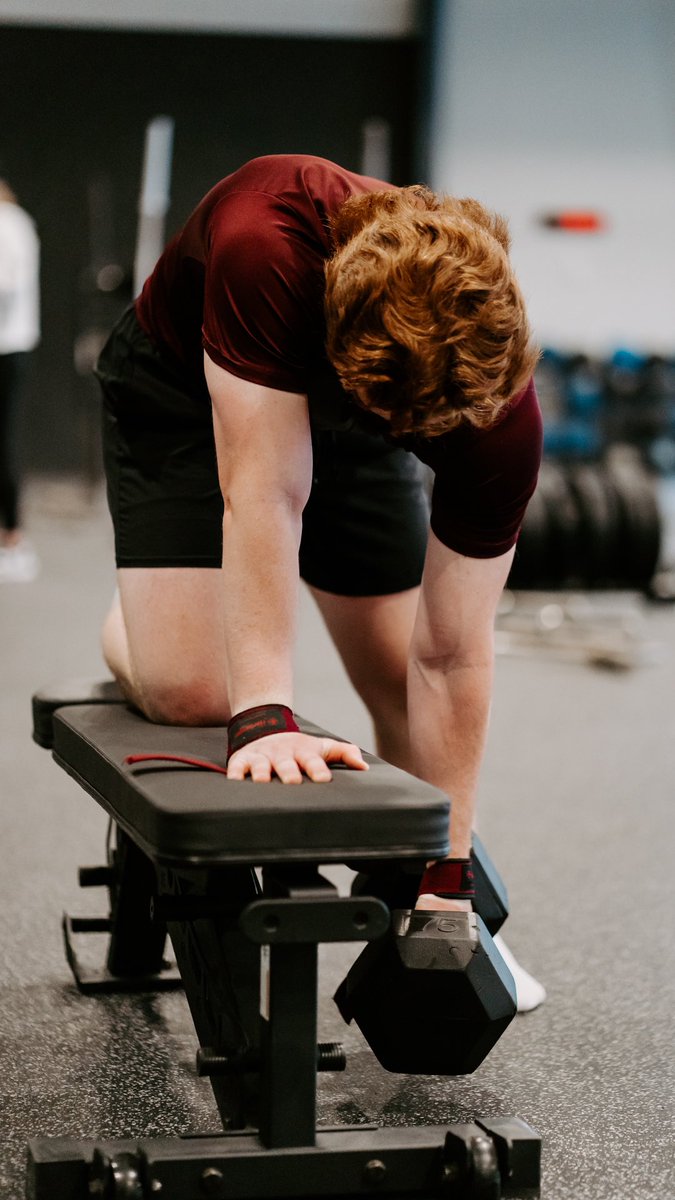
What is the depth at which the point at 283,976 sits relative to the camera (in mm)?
1079

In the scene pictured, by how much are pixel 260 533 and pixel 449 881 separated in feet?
1.39

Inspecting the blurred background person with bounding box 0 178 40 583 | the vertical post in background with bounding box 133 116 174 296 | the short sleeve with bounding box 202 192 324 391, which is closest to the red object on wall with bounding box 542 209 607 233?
the vertical post in background with bounding box 133 116 174 296

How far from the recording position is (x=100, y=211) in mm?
7980

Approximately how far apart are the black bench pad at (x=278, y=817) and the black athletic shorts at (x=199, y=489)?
53 centimetres

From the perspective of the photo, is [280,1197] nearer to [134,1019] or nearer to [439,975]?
[439,975]

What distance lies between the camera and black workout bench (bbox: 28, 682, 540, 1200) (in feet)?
3.46

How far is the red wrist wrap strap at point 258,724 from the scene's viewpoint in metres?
1.19

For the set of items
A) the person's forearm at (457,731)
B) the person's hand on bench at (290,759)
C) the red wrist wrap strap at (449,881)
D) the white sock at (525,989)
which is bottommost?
the white sock at (525,989)

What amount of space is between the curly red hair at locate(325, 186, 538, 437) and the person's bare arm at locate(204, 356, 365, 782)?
10 cm

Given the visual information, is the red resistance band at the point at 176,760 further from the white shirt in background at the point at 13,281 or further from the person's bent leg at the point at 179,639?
the white shirt in background at the point at 13,281

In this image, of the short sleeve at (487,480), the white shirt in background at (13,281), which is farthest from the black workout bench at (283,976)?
the white shirt in background at (13,281)

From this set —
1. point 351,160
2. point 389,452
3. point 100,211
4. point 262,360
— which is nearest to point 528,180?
point 351,160

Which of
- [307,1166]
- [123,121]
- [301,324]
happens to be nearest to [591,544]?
[301,324]

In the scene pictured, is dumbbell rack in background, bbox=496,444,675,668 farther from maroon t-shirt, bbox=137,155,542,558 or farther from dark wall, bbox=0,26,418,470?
dark wall, bbox=0,26,418,470
